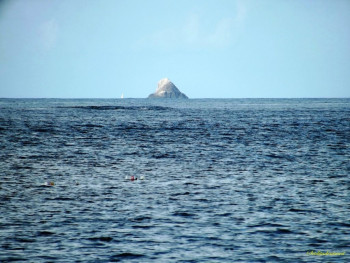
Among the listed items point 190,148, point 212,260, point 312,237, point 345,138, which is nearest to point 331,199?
point 312,237

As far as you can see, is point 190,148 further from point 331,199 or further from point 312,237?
point 312,237

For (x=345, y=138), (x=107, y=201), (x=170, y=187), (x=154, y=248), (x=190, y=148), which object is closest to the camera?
(x=154, y=248)

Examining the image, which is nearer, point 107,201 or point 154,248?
point 154,248

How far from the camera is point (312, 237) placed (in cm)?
1586

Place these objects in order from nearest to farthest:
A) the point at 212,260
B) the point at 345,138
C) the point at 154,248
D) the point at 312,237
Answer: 1. the point at 212,260
2. the point at 154,248
3. the point at 312,237
4. the point at 345,138

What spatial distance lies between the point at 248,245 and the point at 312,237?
2311mm

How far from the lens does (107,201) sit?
2081 cm

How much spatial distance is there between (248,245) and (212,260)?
1693 millimetres

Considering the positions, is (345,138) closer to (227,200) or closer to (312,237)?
(227,200)

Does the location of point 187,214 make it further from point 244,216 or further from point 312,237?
point 312,237

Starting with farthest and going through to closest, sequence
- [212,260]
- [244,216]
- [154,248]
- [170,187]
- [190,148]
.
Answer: [190,148] < [170,187] < [244,216] < [154,248] < [212,260]

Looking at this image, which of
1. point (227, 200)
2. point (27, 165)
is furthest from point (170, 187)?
point (27, 165)

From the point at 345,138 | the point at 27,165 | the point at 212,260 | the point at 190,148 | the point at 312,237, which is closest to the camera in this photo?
the point at 212,260

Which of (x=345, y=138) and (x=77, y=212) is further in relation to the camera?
(x=345, y=138)
